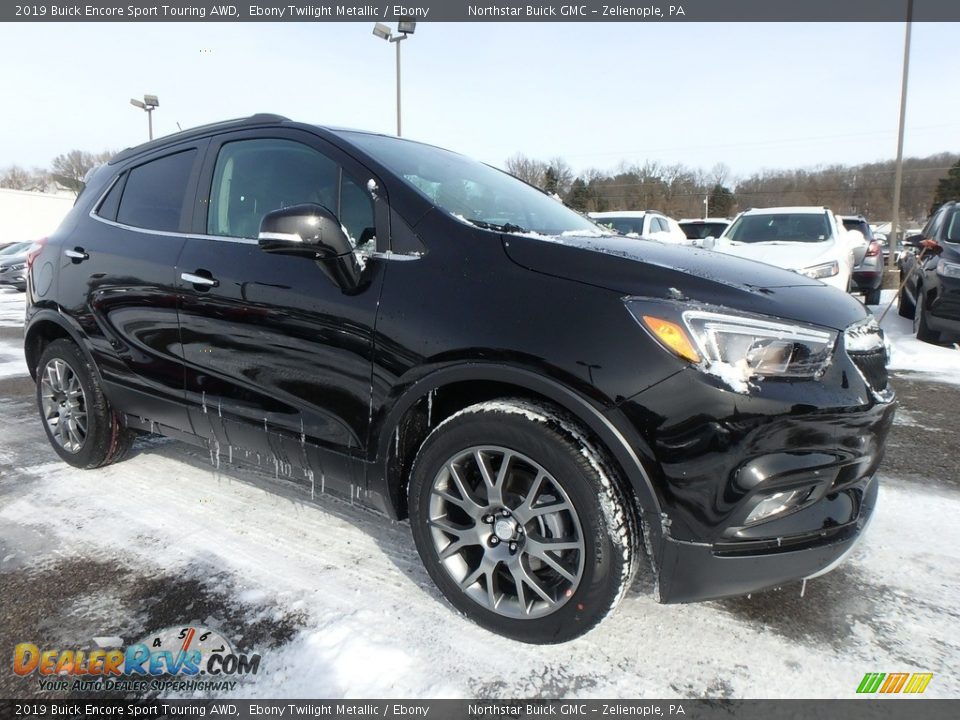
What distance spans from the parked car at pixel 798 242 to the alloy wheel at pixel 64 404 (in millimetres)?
5833

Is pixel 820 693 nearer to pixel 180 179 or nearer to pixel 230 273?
pixel 230 273

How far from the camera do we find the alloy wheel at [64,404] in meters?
3.54

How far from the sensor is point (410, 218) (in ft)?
7.27

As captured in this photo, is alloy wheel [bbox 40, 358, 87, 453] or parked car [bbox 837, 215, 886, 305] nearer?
alloy wheel [bbox 40, 358, 87, 453]

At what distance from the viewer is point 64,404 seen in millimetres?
3625

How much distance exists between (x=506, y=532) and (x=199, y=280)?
1788 millimetres

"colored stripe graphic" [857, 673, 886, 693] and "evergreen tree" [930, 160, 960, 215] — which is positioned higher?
"evergreen tree" [930, 160, 960, 215]

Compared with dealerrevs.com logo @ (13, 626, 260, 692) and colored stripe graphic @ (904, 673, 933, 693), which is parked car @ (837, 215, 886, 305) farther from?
dealerrevs.com logo @ (13, 626, 260, 692)

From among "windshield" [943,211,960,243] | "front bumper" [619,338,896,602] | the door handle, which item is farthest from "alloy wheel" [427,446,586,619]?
"windshield" [943,211,960,243]

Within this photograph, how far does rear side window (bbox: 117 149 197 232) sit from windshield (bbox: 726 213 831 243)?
784cm

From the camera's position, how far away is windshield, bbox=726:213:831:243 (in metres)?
8.38

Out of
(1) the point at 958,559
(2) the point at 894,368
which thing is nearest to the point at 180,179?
(1) the point at 958,559

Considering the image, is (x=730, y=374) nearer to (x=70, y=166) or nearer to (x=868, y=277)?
(x=868, y=277)
